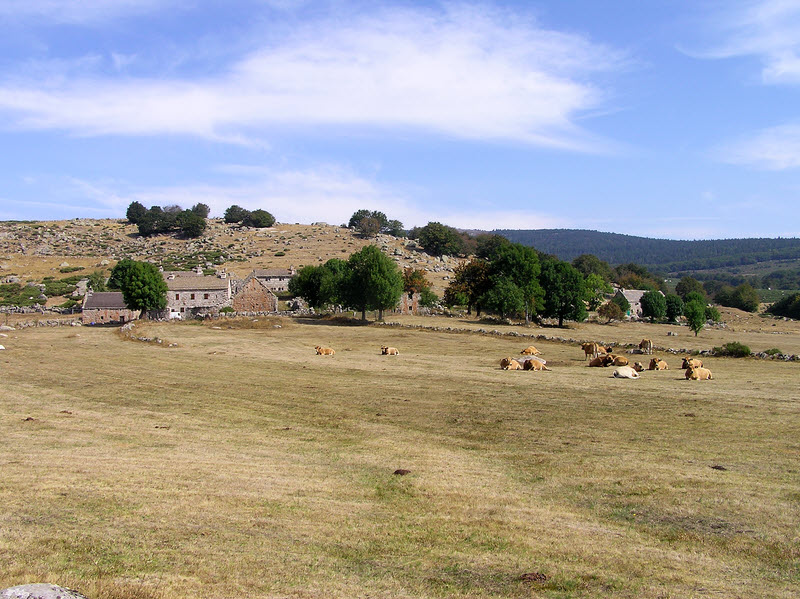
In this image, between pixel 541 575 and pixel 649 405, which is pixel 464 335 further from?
pixel 541 575

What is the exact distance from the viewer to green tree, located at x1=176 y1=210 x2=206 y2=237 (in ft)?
552

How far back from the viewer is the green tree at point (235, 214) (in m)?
196

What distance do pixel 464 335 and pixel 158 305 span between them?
135 ft

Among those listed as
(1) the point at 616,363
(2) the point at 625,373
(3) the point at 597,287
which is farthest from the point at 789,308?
(2) the point at 625,373

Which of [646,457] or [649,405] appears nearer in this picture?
[646,457]

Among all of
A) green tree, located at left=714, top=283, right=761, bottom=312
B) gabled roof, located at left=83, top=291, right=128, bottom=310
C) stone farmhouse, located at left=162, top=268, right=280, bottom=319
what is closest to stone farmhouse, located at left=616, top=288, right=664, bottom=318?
green tree, located at left=714, top=283, right=761, bottom=312

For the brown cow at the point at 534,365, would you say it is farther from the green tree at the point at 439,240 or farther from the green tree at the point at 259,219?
the green tree at the point at 259,219

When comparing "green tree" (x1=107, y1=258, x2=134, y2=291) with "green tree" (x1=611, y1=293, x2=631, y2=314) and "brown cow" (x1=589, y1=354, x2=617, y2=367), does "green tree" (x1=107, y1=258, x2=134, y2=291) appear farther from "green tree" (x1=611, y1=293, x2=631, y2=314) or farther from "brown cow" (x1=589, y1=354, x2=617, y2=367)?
"green tree" (x1=611, y1=293, x2=631, y2=314)

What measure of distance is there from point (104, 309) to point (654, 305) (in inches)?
3416

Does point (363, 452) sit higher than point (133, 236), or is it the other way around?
point (133, 236)

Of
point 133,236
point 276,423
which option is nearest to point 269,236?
point 133,236

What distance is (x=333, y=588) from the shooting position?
8.02 metres

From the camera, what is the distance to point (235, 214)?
197 metres

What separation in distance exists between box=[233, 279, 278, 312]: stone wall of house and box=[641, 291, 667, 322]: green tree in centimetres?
6395
